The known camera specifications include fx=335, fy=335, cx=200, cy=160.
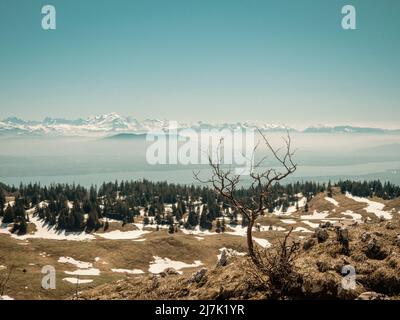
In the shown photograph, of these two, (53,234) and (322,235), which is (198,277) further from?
(53,234)

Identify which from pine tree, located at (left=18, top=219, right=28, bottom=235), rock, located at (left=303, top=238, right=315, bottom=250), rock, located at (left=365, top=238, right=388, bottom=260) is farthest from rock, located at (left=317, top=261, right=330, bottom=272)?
pine tree, located at (left=18, top=219, right=28, bottom=235)

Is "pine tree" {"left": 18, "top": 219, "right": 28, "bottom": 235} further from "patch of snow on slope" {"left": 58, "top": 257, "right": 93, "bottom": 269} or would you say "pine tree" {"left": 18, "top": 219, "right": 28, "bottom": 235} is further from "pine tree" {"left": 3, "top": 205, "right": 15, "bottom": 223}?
"patch of snow on slope" {"left": 58, "top": 257, "right": 93, "bottom": 269}

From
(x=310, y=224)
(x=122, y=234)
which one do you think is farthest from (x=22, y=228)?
(x=310, y=224)

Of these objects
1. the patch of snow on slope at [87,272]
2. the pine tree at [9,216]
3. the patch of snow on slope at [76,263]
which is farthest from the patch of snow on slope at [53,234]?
the patch of snow on slope at [87,272]

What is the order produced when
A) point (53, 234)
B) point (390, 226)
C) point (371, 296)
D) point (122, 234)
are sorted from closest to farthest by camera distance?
point (371, 296) → point (390, 226) → point (53, 234) → point (122, 234)

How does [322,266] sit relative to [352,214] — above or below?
above

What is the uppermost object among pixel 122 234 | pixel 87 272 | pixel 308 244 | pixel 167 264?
pixel 308 244
